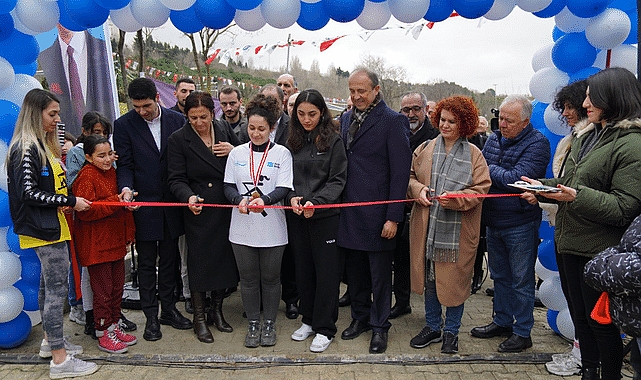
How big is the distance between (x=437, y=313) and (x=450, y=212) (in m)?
0.88

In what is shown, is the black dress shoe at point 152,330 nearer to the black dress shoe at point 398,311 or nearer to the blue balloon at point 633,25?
the black dress shoe at point 398,311

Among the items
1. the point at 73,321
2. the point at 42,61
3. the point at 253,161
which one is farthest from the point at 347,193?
the point at 42,61

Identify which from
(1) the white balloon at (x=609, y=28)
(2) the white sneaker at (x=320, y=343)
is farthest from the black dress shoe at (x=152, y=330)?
(1) the white balloon at (x=609, y=28)

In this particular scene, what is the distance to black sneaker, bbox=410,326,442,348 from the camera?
3.98 meters

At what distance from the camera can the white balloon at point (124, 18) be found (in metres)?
4.06

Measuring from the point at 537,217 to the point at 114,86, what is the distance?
5.87m

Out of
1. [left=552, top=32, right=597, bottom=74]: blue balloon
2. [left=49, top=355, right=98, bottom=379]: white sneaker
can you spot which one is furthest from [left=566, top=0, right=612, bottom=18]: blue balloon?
[left=49, top=355, right=98, bottom=379]: white sneaker

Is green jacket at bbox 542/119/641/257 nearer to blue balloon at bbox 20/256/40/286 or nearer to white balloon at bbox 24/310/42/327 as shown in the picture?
blue balloon at bbox 20/256/40/286

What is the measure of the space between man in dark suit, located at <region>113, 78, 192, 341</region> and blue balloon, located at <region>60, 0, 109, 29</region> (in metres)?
0.56

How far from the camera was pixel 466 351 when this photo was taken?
12.8ft

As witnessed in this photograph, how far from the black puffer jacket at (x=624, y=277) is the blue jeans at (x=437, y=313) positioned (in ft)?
5.12

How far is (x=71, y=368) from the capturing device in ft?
11.6

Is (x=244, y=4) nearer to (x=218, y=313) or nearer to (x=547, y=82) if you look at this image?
(x=547, y=82)

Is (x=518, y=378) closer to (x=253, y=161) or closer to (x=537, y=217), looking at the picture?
(x=537, y=217)
